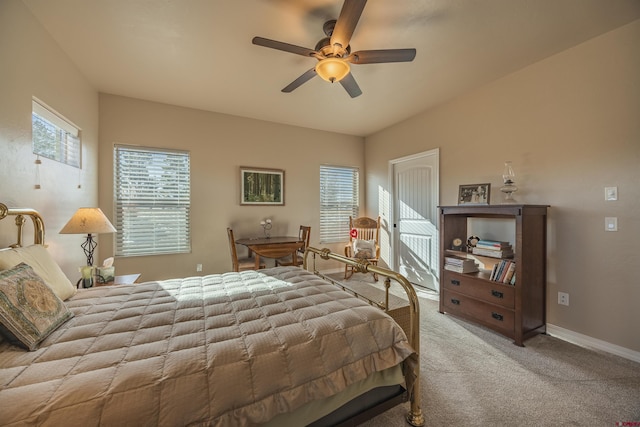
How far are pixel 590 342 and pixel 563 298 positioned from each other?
0.37 meters

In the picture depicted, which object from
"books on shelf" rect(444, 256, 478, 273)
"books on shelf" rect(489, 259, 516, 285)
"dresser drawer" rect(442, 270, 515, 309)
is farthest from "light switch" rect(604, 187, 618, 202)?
"books on shelf" rect(444, 256, 478, 273)

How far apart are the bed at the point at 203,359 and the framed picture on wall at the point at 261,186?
2415 mm

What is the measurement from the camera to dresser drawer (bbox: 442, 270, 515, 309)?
234 cm

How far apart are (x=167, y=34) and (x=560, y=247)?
3.94 meters

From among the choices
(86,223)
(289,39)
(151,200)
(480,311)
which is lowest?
(480,311)

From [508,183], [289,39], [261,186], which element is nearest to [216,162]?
[261,186]

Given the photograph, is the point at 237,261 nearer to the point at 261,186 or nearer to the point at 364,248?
the point at 261,186

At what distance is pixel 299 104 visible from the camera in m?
3.48

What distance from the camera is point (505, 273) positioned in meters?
2.42

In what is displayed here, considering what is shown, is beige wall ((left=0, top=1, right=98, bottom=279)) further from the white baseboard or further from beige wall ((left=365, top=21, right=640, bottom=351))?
the white baseboard

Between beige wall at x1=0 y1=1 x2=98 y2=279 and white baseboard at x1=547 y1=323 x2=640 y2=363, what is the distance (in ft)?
14.5

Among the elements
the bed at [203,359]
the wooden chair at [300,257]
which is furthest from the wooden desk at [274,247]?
the bed at [203,359]

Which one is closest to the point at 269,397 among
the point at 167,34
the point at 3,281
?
the point at 3,281

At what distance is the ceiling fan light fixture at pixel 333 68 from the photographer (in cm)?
194
